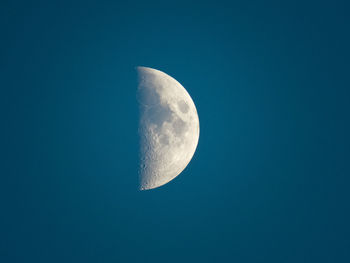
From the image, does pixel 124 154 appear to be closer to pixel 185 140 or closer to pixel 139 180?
pixel 139 180

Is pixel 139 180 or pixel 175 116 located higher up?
pixel 175 116

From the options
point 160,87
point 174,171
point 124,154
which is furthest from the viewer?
point 174,171

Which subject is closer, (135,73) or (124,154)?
(124,154)

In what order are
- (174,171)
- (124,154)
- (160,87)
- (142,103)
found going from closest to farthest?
(124,154), (142,103), (160,87), (174,171)

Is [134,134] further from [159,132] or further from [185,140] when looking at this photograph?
[185,140]

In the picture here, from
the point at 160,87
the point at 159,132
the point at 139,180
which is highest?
the point at 160,87

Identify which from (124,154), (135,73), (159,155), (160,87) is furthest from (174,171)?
(135,73)
